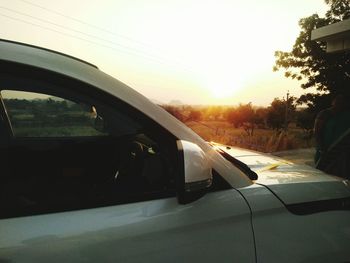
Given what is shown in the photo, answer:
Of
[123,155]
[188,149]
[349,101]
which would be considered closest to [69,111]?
[123,155]

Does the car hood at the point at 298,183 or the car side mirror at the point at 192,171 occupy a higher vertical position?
the car side mirror at the point at 192,171

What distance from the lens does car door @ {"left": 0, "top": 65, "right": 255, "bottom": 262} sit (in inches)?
67.1

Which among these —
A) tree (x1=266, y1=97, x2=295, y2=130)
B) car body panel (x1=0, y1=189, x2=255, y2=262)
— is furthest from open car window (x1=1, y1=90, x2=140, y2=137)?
tree (x1=266, y1=97, x2=295, y2=130)

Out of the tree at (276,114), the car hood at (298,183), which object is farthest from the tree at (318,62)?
the car hood at (298,183)

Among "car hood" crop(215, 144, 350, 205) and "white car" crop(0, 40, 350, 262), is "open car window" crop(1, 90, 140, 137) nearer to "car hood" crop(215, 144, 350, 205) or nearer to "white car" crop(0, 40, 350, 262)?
"white car" crop(0, 40, 350, 262)

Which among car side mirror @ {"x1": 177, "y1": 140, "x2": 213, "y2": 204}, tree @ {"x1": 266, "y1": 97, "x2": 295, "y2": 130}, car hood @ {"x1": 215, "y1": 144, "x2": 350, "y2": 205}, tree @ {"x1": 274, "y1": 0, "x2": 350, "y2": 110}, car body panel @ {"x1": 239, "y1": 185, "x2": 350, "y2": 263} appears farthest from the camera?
tree @ {"x1": 266, "y1": 97, "x2": 295, "y2": 130}

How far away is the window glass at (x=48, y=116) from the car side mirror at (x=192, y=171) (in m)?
0.53

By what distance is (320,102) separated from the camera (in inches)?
1134

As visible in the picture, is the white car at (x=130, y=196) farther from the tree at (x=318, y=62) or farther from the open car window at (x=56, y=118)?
the tree at (x=318, y=62)

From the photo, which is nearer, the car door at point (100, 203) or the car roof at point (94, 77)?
the car door at point (100, 203)

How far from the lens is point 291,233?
2.14 meters

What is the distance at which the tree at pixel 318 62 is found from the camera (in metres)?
27.1

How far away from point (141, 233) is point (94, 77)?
687mm

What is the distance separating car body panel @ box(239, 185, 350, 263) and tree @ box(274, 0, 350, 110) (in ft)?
83.6
